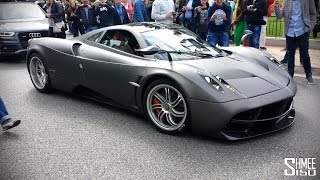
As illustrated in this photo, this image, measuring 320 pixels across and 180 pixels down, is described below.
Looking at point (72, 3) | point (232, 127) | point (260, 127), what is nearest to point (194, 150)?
point (232, 127)

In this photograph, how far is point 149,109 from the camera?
433 cm

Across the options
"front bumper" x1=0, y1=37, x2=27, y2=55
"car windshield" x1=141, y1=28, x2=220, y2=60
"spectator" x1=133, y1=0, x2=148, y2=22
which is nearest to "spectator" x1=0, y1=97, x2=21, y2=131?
A: "car windshield" x1=141, y1=28, x2=220, y2=60

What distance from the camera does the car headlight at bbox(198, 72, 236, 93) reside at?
151 inches

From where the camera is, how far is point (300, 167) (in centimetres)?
336

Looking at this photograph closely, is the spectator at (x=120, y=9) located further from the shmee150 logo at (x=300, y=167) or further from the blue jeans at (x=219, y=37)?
the shmee150 logo at (x=300, y=167)

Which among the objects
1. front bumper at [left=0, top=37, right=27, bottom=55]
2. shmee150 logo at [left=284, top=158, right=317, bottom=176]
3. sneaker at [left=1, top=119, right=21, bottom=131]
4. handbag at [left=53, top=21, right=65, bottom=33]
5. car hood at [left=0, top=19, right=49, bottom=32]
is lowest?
shmee150 logo at [left=284, top=158, right=317, bottom=176]

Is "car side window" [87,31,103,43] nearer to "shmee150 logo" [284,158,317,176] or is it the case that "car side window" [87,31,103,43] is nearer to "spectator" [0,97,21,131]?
"spectator" [0,97,21,131]

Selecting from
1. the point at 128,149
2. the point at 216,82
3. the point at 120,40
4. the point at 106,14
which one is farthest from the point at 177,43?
the point at 106,14

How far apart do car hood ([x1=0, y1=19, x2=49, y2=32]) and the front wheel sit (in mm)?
6065

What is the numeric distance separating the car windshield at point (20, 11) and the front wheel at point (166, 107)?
7.01m

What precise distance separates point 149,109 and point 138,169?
1051mm

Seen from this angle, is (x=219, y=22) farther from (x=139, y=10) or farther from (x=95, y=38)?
→ (x=95, y=38)

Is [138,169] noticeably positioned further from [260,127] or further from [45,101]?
[45,101]

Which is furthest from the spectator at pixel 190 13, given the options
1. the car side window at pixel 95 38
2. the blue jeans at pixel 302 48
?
the car side window at pixel 95 38
